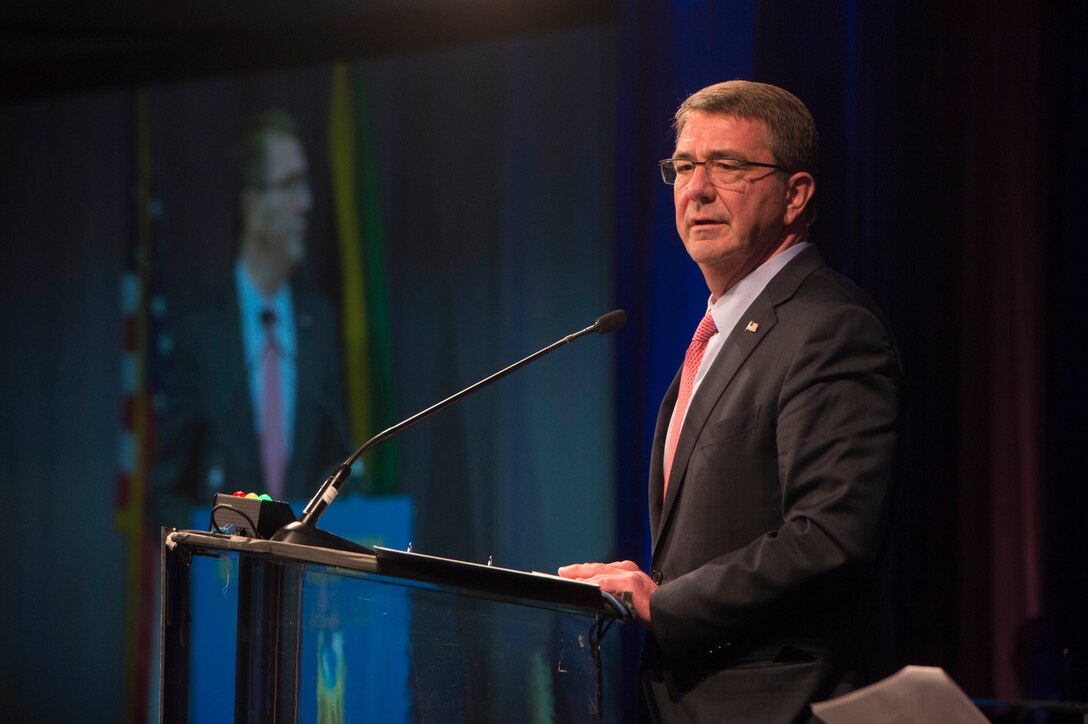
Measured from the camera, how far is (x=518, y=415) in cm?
414

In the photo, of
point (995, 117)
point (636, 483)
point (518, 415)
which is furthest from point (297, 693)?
point (518, 415)

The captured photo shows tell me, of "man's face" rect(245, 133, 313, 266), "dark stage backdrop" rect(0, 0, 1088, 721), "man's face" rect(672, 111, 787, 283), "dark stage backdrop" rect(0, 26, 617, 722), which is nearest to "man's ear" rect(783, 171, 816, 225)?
"man's face" rect(672, 111, 787, 283)

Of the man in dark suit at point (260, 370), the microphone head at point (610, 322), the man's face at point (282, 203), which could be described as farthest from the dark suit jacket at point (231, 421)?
the microphone head at point (610, 322)

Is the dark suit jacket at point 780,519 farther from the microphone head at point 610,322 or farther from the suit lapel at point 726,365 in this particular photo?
the microphone head at point 610,322

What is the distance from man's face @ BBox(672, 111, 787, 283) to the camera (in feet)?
6.40

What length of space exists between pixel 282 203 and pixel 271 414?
830mm

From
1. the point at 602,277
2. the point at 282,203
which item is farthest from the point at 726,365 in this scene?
the point at 282,203

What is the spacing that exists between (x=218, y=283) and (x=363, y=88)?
97 centimetres

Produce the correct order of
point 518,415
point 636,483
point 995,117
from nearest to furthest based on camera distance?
point 995,117
point 636,483
point 518,415

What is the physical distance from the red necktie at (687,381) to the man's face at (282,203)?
111 inches

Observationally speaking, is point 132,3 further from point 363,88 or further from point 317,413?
point 317,413

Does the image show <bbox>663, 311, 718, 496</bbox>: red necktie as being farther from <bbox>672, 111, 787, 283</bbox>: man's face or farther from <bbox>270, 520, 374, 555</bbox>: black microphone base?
<bbox>270, 520, 374, 555</bbox>: black microphone base

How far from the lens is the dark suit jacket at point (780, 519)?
5.22 feet

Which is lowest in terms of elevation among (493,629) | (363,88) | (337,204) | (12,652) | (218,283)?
(12,652)
